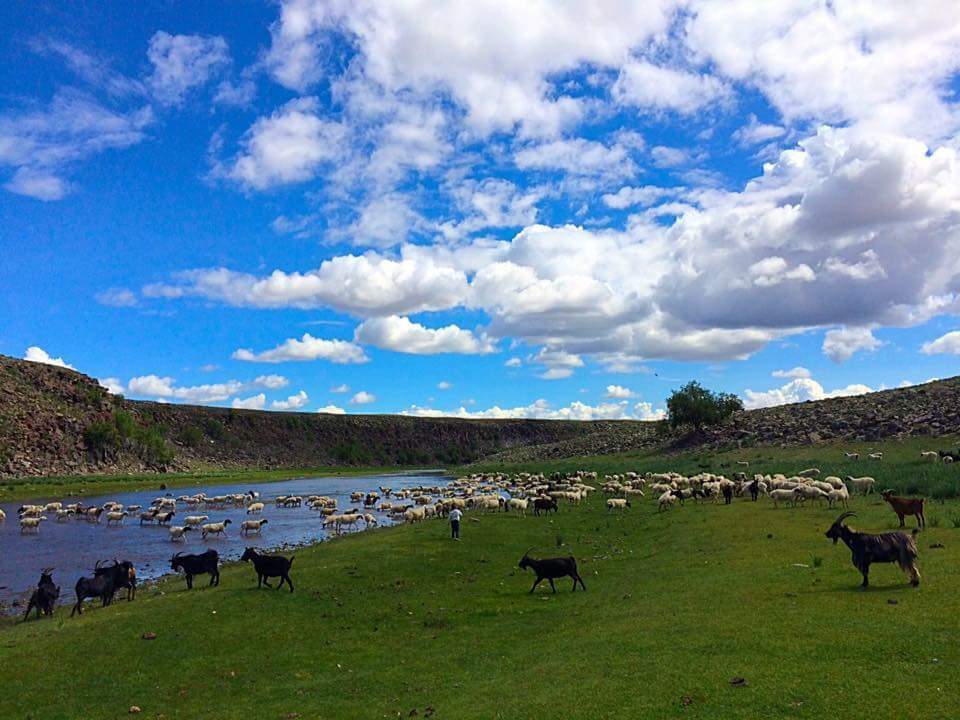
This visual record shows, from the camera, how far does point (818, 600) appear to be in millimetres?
13297

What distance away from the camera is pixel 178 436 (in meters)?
138

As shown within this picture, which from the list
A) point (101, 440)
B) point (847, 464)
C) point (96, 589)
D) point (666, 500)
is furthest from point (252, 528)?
point (101, 440)

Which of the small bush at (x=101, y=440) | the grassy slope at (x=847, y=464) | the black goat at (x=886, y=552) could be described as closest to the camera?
the black goat at (x=886, y=552)

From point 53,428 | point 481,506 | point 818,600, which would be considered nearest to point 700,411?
point 481,506

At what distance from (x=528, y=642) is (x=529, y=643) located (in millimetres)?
122

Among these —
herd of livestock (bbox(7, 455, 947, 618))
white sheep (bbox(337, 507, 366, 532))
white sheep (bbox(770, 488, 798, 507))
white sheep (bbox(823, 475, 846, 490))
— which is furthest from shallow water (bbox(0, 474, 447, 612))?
white sheep (bbox(823, 475, 846, 490))

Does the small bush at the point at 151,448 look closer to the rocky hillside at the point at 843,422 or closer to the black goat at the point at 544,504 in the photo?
the rocky hillside at the point at 843,422

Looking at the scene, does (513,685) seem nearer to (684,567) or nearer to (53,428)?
Result: (684,567)

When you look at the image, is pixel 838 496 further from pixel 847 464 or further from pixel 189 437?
pixel 189 437

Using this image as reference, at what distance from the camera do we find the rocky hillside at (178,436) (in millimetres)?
90250

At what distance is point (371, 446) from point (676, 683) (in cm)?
17612

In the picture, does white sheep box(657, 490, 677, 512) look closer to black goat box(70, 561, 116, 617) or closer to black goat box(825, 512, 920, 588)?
black goat box(825, 512, 920, 588)

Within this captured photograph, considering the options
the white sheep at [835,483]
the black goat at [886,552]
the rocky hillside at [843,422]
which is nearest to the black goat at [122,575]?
the black goat at [886,552]

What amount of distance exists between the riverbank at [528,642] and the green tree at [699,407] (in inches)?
2502
